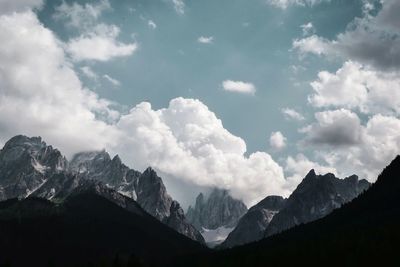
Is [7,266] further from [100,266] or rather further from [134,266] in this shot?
[134,266]

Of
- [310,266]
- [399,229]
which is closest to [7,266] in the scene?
[310,266]

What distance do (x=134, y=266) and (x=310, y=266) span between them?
6225cm

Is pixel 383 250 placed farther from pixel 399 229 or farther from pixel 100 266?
pixel 100 266

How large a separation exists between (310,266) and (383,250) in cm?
2560

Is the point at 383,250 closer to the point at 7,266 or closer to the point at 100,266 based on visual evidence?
the point at 100,266

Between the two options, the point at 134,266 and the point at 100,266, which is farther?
the point at 100,266

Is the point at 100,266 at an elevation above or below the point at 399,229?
below

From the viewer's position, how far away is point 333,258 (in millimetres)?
197000

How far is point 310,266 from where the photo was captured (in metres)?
195

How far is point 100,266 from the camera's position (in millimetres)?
188750

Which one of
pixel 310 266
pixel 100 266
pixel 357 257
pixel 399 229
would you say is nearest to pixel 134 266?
pixel 100 266

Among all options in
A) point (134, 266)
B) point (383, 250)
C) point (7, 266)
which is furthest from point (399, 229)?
point (7, 266)

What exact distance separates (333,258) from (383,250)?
19185mm

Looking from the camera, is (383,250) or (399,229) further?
(399,229)
